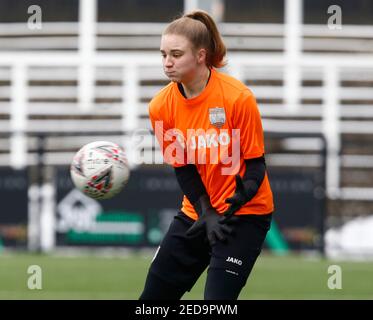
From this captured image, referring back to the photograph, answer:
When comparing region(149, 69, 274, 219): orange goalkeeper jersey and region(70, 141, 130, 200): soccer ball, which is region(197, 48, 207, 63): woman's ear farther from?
region(70, 141, 130, 200): soccer ball

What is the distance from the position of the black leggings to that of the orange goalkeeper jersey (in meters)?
0.11

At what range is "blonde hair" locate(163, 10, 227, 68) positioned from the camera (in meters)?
6.51

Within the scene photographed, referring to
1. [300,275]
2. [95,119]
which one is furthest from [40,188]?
[300,275]

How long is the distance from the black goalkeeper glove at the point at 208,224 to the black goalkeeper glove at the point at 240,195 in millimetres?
53

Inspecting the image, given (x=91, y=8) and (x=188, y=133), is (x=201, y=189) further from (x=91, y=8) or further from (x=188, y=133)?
(x=91, y=8)

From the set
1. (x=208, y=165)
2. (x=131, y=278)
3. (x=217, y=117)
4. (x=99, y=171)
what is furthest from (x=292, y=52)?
(x=217, y=117)

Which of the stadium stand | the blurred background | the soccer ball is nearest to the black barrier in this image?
the blurred background

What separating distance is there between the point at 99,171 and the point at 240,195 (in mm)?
1077

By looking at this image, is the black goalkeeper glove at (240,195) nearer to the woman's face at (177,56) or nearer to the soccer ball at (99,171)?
the woman's face at (177,56)

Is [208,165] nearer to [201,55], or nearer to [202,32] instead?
[201,55]

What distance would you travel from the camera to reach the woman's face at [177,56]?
647cm

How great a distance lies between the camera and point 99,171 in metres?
7.07

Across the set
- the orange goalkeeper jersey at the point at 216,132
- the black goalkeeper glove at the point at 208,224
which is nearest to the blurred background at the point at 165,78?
the orange goalkeeper jersey at the point at 216,132

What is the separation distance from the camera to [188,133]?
6684 mm
